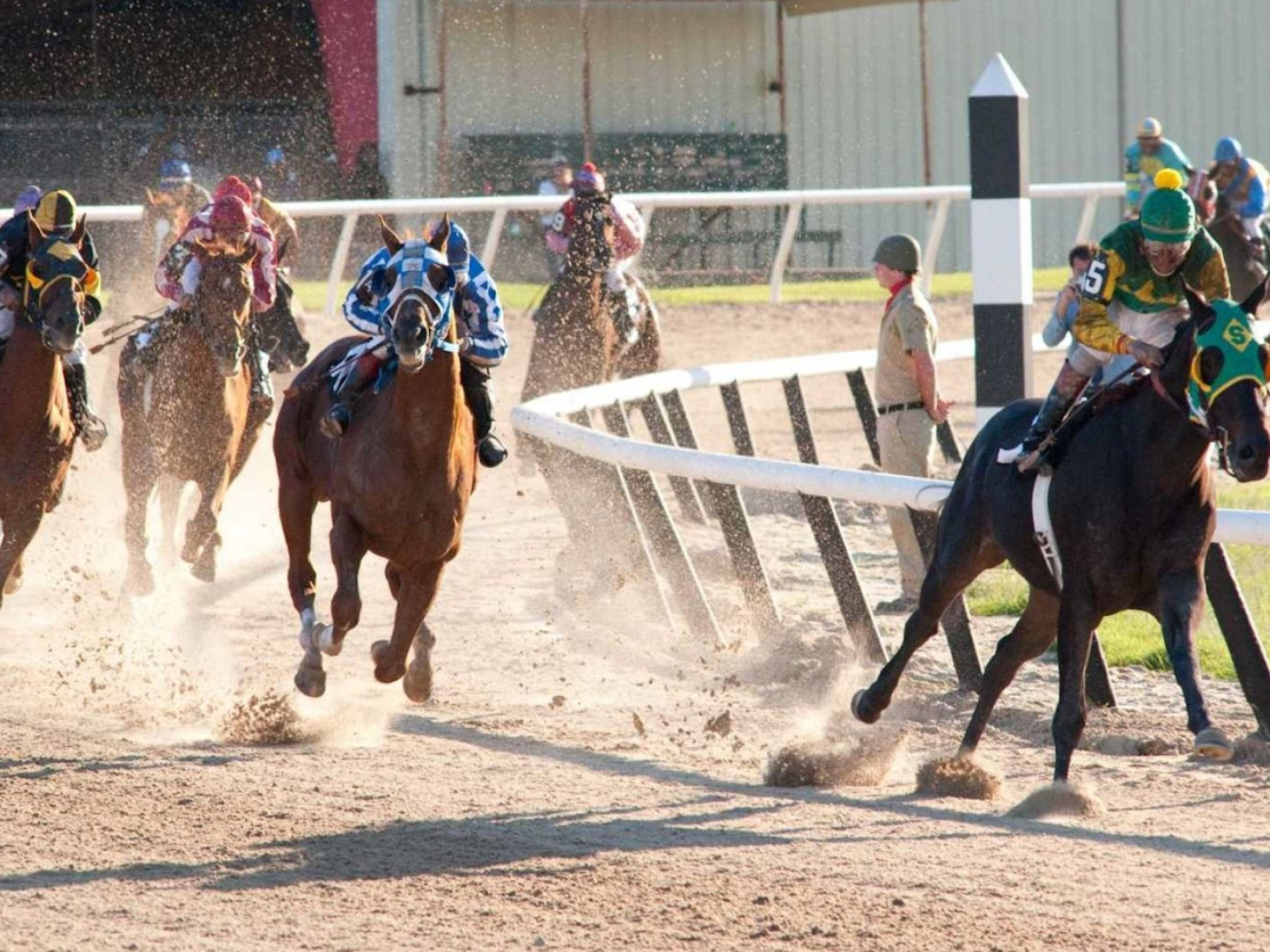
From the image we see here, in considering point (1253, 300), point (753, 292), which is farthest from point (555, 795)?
point (753, 292)

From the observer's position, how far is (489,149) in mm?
25250

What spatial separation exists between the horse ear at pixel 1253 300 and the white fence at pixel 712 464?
2.57 feet

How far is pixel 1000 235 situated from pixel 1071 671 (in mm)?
2888

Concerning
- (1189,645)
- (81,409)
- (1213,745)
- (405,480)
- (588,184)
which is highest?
(588,184)

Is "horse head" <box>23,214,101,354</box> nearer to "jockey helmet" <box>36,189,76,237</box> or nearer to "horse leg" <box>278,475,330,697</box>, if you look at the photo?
"jockey helmet" <box>36,189,76,237</box>

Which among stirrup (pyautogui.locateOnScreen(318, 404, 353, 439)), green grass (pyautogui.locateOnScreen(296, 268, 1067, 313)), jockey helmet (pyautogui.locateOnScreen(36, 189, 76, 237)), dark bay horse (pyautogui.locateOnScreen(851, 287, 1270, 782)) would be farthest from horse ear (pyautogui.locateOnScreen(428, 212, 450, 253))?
green grass (pyautogui.locateOnScreen(296, 268, 1067, 313))

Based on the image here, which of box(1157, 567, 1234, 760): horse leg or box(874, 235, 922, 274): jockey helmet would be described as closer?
box(1157, 567, 1234, 760): horse leg

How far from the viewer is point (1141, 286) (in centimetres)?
670

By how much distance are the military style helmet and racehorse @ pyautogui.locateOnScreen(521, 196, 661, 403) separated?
706 centimetres

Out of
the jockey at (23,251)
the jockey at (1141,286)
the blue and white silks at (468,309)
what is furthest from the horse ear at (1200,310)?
the jockey at (23,251)

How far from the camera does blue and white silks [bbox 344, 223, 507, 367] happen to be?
7531 millimetres

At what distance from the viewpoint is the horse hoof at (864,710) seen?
7.09 metres

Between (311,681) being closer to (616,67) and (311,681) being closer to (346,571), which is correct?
(346,571)

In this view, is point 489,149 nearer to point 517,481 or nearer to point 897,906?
point 517,481
